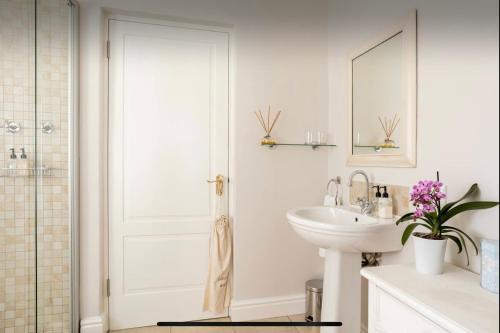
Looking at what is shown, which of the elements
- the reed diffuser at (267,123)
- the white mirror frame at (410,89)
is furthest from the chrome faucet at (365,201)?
the reed diffuser at (267,123)

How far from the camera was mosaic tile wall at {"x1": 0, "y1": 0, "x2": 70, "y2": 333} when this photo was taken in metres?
1.00

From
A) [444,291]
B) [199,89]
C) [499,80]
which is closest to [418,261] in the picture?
[444,291]

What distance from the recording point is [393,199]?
1.31 metres

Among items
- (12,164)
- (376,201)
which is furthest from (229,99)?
(12,164)

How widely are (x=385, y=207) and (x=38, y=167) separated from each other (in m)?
1.40

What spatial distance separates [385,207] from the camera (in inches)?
50.0

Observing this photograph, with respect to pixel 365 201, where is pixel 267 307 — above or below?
below

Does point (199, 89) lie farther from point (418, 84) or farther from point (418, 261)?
point (418, 261)

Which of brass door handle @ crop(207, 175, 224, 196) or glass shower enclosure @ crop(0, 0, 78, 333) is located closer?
glass shower enclosure @ crop(0, 0, 78, 333)

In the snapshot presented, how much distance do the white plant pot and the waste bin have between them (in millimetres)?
852

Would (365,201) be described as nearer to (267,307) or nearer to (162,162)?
(267,307)

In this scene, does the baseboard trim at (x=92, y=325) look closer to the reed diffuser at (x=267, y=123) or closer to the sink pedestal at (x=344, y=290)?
the sink pedestal at (x=344, y=290)

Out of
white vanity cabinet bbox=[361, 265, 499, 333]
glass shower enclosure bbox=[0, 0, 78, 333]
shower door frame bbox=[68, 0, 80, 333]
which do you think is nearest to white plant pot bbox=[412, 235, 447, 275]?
white vanity cabinet bbox=[361, 265, 499, 333]

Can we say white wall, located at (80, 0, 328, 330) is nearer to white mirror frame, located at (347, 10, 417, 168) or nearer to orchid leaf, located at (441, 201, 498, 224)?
white mirror frame, located at (347, 10, 417, 168)
